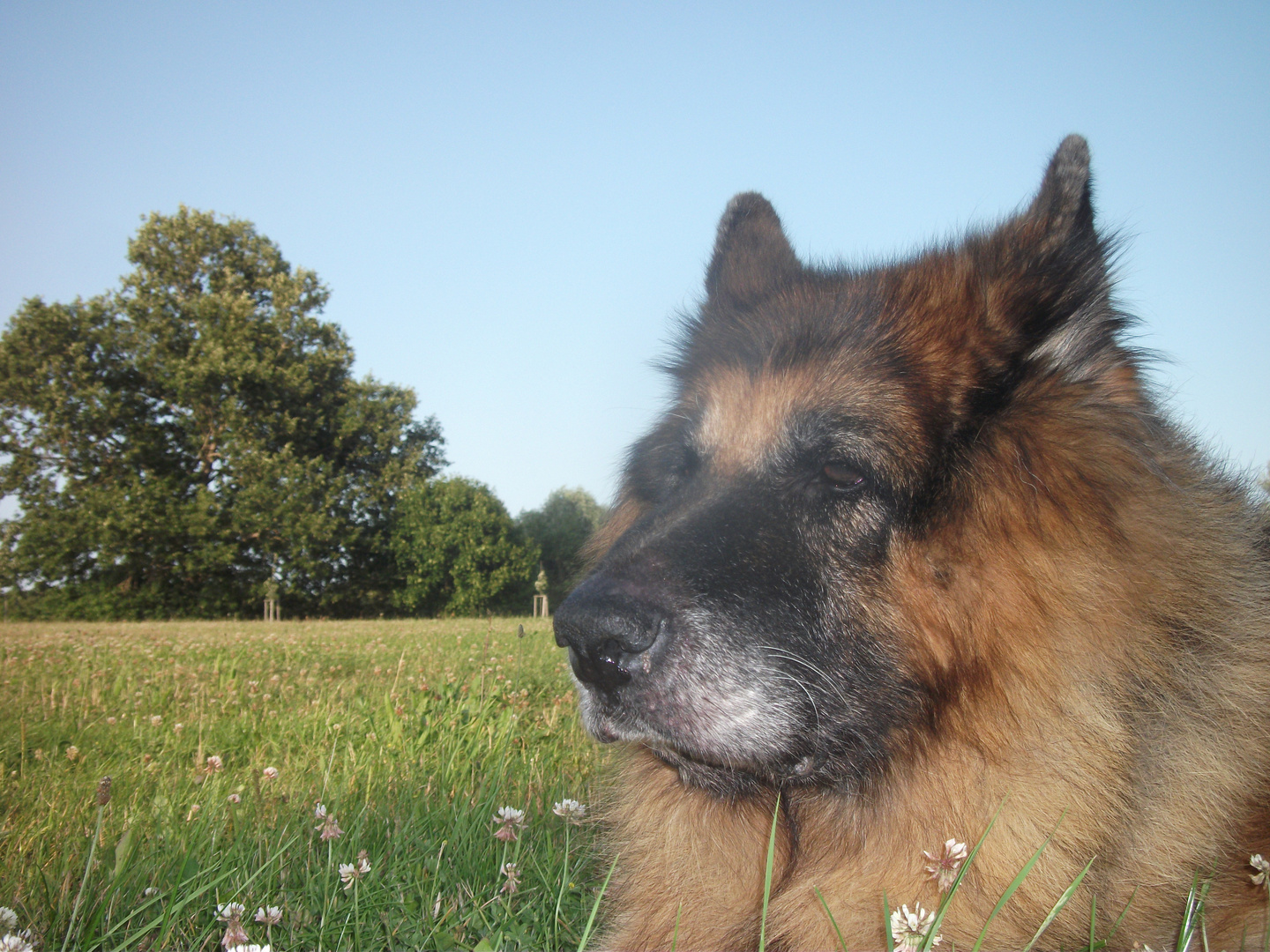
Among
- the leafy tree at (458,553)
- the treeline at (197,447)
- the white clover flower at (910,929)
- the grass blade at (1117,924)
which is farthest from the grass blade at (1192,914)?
the leafy tree at (458,553)

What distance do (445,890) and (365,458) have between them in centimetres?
3711

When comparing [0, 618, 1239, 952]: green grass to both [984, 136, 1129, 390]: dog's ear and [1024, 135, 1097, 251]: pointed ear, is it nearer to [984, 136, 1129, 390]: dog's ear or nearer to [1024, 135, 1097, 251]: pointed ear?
[984, 136, 1129, 390]: dog's ear

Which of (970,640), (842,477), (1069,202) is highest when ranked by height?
(1069,202)

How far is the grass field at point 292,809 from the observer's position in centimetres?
220

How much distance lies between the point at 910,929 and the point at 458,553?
1737 inches

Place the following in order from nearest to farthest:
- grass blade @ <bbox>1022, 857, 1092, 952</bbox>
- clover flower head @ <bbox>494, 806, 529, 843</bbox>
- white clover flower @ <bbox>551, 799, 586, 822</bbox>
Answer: grass blade @ <bbox>1022, 857, 1092, 952</bbox>
clover flower head @ <bbox>494, 806, 529, 843</bbox>
white clover flower @ <bbox>551, 799, 586, 822</bbox>

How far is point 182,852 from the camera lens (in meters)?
2.56

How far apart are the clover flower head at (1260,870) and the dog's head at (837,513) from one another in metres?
0.76

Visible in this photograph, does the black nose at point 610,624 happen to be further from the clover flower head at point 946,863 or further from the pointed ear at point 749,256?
the pointed ear at point 749,256

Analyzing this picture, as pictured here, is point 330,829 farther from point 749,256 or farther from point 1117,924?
point 749,256

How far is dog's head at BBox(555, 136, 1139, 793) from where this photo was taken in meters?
2.04

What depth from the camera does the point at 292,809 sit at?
311 centimetres

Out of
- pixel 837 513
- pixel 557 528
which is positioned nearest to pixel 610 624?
pixel 837 513

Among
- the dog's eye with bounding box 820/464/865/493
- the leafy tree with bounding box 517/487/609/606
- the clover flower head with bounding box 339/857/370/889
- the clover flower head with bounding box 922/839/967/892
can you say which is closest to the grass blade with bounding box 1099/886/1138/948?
the clover flower head with bounding box 922/839/967/892
